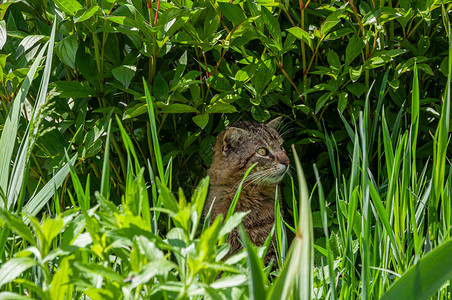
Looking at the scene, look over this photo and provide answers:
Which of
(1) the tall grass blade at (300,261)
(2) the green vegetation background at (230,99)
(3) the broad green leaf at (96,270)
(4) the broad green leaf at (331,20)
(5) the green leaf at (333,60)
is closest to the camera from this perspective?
(1) the tall grass blade at (300,261)

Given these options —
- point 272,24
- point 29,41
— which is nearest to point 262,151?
point 272,24

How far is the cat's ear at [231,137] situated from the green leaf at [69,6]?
2.88ft

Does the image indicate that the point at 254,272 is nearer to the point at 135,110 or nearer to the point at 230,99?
the point at 135,110

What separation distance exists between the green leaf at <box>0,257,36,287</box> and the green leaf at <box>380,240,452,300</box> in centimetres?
64

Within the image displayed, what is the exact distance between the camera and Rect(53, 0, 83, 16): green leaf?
2.01 metres

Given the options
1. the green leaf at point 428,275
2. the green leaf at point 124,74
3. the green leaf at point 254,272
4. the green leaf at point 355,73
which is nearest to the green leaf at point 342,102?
the green leaf at point 355,73

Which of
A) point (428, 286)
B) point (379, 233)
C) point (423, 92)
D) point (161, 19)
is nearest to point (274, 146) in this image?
point (423, 92)

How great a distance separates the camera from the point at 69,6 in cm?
202

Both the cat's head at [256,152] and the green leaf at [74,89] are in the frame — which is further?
the cat's head at [256,152]

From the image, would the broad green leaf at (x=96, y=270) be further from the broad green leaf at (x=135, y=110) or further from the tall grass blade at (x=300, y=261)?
the broad green leaf at (x=135, y=110)

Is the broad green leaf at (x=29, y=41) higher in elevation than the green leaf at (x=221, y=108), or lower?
higher

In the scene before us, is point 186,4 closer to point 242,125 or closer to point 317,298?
point 242,125

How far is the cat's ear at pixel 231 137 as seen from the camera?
8.52 feet

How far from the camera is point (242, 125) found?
2.77 m
